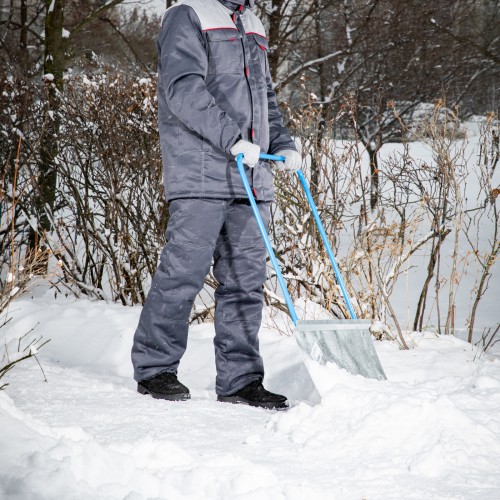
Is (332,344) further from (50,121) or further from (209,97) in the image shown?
(50,121)

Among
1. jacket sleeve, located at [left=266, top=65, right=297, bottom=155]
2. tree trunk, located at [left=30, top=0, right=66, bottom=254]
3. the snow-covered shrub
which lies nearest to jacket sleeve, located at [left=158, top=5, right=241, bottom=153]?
jacket sleeve, located at [left=266, top=65, right=297, bottom=155]

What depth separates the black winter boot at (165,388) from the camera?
3.02 m

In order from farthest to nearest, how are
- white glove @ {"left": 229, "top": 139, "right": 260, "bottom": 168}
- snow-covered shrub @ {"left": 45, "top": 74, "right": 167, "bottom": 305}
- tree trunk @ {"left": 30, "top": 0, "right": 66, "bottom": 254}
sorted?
tree trunk @ {"left": 30, "top": 0, "right": 66, "bottom": 254} → snow-covered shrub @ {"left": 45, "top": 74, "right": 167, "bottom": 305} → white glove @ {"left": 229, "top": 139, "right": 260, "bottom": 168}

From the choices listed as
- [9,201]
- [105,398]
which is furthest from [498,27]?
[105,398]

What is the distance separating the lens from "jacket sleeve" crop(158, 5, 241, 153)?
284 centimetres

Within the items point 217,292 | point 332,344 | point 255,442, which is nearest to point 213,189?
point 217,292

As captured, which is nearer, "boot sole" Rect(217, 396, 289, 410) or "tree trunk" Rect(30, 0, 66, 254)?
"boot sole" Rect(217, 396, 289, 410)

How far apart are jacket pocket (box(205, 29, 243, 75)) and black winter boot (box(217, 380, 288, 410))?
138 cm

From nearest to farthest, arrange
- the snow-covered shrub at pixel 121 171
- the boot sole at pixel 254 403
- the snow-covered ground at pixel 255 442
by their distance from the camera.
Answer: the snow-covered ground at pixel 255 442, the boot sole at pixel 254 403, the snow-covered shrub at pixel 121 171

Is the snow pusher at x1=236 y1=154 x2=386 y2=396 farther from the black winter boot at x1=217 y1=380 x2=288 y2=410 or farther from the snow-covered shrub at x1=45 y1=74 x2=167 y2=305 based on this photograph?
the snow-covered shrub at x1=45 y1=74 x2=167 y2=305

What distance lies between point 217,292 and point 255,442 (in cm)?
91

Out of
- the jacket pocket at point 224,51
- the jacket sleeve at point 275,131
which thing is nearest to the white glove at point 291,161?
the jacket sleeve at point 275,131

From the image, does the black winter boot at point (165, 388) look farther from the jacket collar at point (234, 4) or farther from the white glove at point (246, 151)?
the jacket collar at point (234, 4)

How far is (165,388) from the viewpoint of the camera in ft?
9.94
